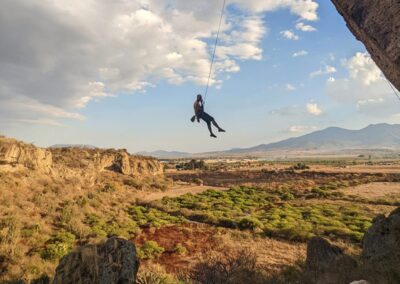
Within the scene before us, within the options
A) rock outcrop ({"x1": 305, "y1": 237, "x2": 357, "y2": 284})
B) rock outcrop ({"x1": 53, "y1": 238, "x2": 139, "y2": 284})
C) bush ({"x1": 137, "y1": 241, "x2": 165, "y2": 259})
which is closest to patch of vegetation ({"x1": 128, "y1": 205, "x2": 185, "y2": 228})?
bush ({"x1": 137, "y1": 241, "x2": 165, "y2": 259})

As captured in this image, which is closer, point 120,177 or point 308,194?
point 308,194

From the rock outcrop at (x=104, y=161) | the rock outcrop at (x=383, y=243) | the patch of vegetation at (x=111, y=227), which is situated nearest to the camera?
the rock outcrop at (x=383, y=243)

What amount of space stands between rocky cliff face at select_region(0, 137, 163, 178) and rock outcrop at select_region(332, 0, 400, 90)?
29838 millimetres

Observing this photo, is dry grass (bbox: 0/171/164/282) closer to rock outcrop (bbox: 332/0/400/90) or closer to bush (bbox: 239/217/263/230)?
bush (bbox: 239/217/263/230)

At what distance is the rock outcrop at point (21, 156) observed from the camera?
3209 centimetres

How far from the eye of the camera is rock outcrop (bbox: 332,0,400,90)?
32.2ft

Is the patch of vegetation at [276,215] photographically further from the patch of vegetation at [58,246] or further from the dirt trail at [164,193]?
the patch of vegetation at [58,246]

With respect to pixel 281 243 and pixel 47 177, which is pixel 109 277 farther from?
pixel 47 177

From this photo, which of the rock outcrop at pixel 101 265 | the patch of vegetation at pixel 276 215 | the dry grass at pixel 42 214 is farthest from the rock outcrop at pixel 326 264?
the dry grass at pixel 42 214

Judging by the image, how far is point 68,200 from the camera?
31891 mm

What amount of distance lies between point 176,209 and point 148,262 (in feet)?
53.8

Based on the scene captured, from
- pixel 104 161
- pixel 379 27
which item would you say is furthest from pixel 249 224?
pixel 104 161

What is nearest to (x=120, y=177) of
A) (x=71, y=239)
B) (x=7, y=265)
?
(x=71, y=239)

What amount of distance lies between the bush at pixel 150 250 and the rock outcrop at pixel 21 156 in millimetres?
16217
